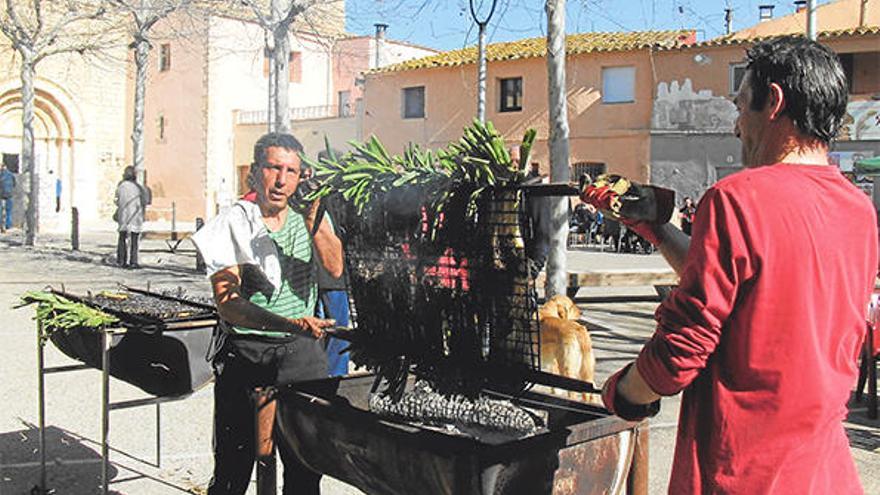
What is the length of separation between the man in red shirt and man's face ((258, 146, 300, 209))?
186 cm

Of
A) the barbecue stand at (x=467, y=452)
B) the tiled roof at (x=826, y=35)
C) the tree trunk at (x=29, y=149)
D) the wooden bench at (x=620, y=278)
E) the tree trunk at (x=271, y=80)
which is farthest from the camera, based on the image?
the tiled roof at (x=826, y=35)

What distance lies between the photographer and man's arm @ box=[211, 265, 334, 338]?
3.32 metres

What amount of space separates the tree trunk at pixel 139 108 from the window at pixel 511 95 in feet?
45.8

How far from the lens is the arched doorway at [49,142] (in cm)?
2911

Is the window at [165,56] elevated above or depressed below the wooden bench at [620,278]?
above

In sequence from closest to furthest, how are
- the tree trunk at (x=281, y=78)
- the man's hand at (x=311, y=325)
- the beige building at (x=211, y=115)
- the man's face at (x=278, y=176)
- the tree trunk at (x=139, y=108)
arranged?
the man's hand at (x=311, y=325) → the man's face at (x=278, y=176) → the tree trunk at (x=281, y=78) → the tree trunk at (x=139, y=108) → the beige building at (x=211, y=115)

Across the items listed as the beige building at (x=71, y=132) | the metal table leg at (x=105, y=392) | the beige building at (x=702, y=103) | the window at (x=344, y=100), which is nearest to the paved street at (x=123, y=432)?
the metal table leg at (x=105, y=392)

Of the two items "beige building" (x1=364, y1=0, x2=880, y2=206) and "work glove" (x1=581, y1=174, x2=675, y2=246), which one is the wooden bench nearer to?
"work glove" (x1=581, y1=174, x2=675, y2=246)

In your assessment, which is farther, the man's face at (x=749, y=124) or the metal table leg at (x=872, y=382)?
the metal table leg at (x=872, y=382)

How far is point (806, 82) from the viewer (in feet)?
6.35

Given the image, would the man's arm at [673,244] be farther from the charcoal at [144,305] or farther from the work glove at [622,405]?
the charcoal at [144,305]

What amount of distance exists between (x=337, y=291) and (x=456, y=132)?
27.1 metres

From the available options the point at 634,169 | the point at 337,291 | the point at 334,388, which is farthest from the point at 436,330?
the point at 634,169

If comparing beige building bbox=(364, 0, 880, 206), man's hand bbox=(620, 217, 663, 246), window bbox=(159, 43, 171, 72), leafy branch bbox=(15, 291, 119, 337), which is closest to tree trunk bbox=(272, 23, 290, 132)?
leafy branch bbox=(15, 291, 119, 337)
